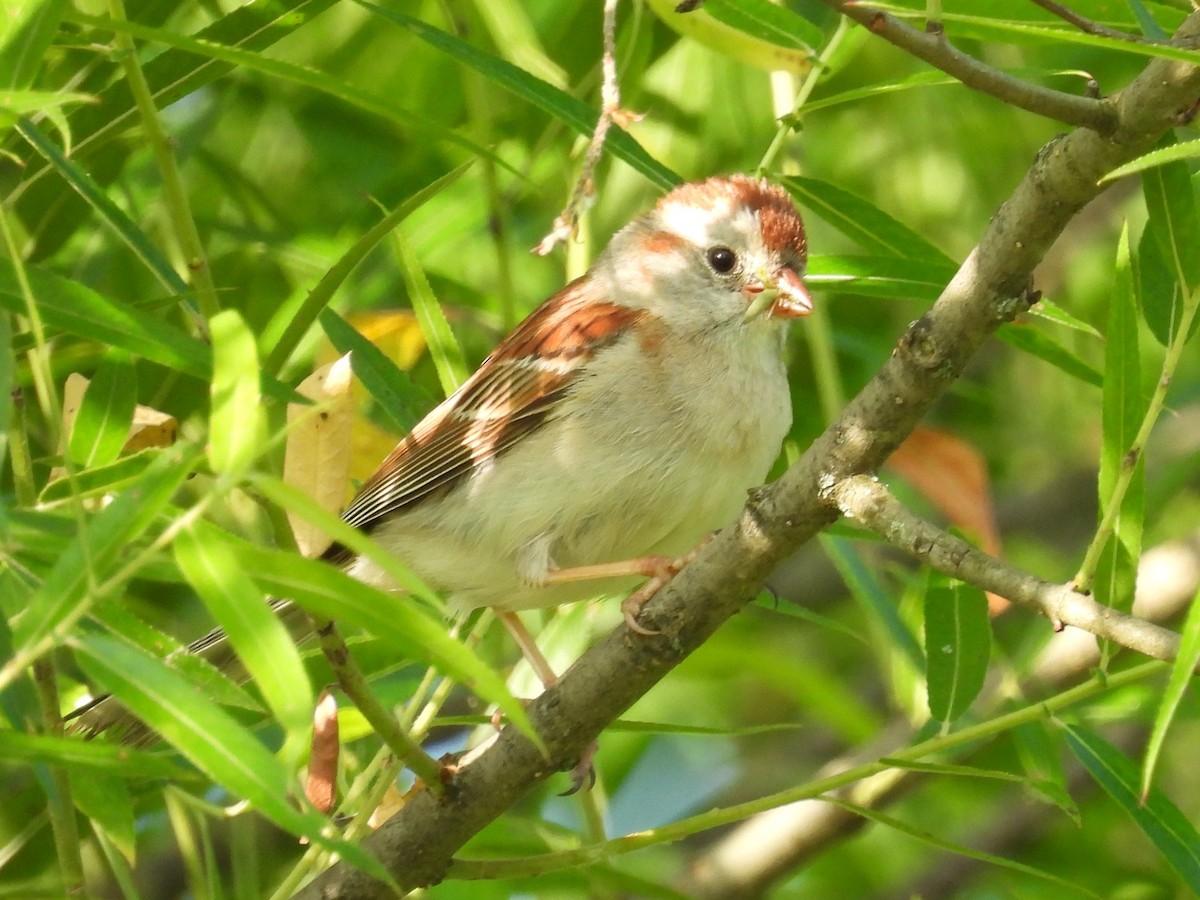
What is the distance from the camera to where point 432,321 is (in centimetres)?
285

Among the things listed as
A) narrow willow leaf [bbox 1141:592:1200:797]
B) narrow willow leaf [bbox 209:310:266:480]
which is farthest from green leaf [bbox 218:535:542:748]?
narrow willow leaf [bbox 1141:592:1200:797]

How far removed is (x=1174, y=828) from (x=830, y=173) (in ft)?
7.97

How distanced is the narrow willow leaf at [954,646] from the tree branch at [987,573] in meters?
0.58

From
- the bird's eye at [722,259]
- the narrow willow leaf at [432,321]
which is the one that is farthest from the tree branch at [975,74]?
the bird's eye at [722,259]

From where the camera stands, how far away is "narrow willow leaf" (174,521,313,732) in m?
1.44

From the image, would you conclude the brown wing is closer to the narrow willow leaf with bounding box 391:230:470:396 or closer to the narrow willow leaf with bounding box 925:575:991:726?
the narrow willow leaf with bounding box 391:230:470:396

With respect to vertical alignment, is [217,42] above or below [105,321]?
above

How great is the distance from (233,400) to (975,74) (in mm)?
815

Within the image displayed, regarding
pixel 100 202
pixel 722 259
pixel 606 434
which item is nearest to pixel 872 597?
pixel 606 434

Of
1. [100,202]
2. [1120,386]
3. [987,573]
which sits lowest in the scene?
[987,573]

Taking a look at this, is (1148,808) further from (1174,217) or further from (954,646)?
(1174,217)

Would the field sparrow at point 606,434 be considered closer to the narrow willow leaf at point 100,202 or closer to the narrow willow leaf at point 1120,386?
the narrow willow leaf at point 100,202

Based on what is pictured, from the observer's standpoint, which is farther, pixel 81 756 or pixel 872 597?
pixel 872 597

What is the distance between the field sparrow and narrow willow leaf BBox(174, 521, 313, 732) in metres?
1.40
